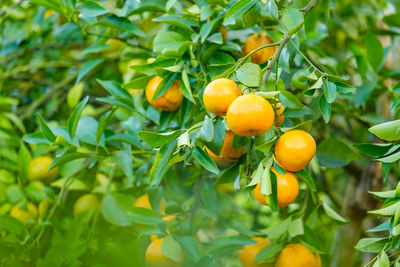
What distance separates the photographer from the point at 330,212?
0.85 m

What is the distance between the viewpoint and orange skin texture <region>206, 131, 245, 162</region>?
68cm

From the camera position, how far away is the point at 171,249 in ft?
2.51

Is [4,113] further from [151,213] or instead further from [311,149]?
[311,149]

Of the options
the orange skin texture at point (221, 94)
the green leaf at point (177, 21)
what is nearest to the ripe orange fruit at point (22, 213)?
the green leaf at point (177, 21)

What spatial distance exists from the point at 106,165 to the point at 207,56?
47 cm

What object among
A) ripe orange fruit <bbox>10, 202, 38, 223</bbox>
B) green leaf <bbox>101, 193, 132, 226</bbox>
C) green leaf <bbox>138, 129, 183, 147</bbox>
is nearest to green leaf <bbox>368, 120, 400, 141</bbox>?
green leaf <bbox>138, 129, 183, 147</bbox>

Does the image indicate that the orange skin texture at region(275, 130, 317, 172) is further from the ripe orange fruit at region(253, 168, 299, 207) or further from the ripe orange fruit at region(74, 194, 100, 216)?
the ripe orange fruit at region(74, 194, 100, 216)

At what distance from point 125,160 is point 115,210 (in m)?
0.12

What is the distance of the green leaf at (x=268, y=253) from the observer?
0.85 metres

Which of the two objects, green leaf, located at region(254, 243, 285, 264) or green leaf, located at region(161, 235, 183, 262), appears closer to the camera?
green leaf, located at region(161, 235, 183, 262)

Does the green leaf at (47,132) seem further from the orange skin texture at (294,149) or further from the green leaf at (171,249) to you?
the orange skin texture at (294,149)

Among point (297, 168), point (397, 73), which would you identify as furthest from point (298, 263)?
point (397, 73)

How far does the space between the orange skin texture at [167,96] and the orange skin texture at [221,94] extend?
0.23 metres

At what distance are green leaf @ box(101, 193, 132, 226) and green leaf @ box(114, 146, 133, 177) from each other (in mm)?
104
